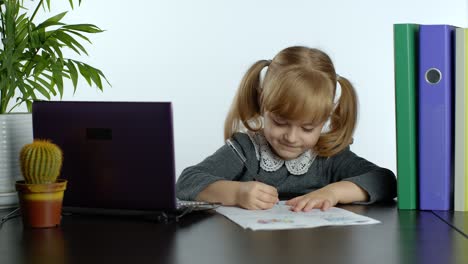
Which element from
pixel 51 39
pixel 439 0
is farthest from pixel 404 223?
pixel 439 0

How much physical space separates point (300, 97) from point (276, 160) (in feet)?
0.73

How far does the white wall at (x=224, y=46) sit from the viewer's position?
3.64m

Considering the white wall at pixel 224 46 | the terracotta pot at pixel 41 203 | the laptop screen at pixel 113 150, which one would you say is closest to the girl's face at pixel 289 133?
the laptop screen at pixel 113 150

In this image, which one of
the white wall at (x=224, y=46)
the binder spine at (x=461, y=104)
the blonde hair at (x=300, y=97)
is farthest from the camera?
the white wall at (x=224, y=46)

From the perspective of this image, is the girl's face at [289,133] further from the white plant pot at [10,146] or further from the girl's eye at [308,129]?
the white plant pot at [10,146]

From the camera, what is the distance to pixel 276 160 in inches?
70.2

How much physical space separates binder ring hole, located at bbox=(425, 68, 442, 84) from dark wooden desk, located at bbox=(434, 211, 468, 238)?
0.24 metres

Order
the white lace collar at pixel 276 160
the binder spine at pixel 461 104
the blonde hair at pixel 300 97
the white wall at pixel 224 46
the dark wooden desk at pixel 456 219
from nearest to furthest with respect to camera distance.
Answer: the dark wooden desk at pixel 456 219 → the binder spine at pixel 461 104 → the blonde hair at pixel 300 97 → the white lace collar at pixel 276 160 → the white wall at pixel 224 46

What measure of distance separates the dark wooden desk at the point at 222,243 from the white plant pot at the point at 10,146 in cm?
18

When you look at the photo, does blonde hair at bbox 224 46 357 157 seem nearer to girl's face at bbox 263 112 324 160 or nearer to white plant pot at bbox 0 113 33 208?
girl's face at bbox 263 112 324 160

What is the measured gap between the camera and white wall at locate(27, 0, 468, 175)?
3.64m

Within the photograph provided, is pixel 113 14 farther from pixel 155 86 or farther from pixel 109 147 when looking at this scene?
pixel 109 147

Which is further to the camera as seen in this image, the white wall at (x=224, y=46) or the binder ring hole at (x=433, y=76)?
the white wall at (x=224, y=46)

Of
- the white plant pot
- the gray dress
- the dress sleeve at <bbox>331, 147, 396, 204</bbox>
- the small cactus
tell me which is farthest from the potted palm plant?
the dress sleeve at <bbox>331, 147, 396, 204</bbox>
